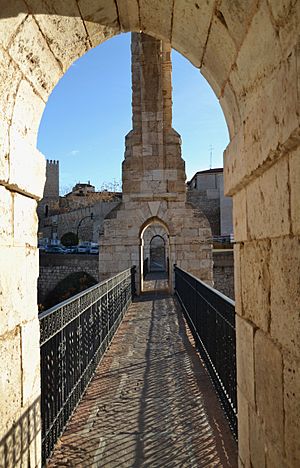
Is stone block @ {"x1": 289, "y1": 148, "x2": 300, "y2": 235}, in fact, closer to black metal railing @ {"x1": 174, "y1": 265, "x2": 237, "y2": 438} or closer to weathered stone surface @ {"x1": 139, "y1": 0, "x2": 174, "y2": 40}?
weathered stone surface @ {"x1": 139, "y1": 0, "x2": 174, "y2": 40}

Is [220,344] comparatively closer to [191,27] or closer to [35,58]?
[191,27]

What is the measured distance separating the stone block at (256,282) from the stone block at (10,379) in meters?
1.49

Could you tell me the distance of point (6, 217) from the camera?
2.24m

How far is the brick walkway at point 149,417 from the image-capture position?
3.06m

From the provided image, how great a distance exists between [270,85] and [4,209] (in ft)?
5.37

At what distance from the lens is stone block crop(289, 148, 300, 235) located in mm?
1489

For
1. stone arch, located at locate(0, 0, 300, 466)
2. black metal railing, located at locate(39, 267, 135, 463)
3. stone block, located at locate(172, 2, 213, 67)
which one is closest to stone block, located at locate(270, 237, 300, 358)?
stone arch, located at locate(0, 0, 300, 466)

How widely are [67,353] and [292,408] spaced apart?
107 inches

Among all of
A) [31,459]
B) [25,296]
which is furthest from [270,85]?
[31,459]

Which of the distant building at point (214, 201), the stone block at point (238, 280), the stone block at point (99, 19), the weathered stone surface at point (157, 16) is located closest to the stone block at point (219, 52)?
the weathered stone surface at point (157, 16)

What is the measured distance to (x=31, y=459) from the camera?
254 centimetres

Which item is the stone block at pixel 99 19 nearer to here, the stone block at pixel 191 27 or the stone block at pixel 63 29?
the stone block at pixel 63 29

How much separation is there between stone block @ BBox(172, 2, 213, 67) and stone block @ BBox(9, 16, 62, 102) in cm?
87

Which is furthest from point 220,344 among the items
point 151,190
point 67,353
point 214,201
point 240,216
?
point 214,201
